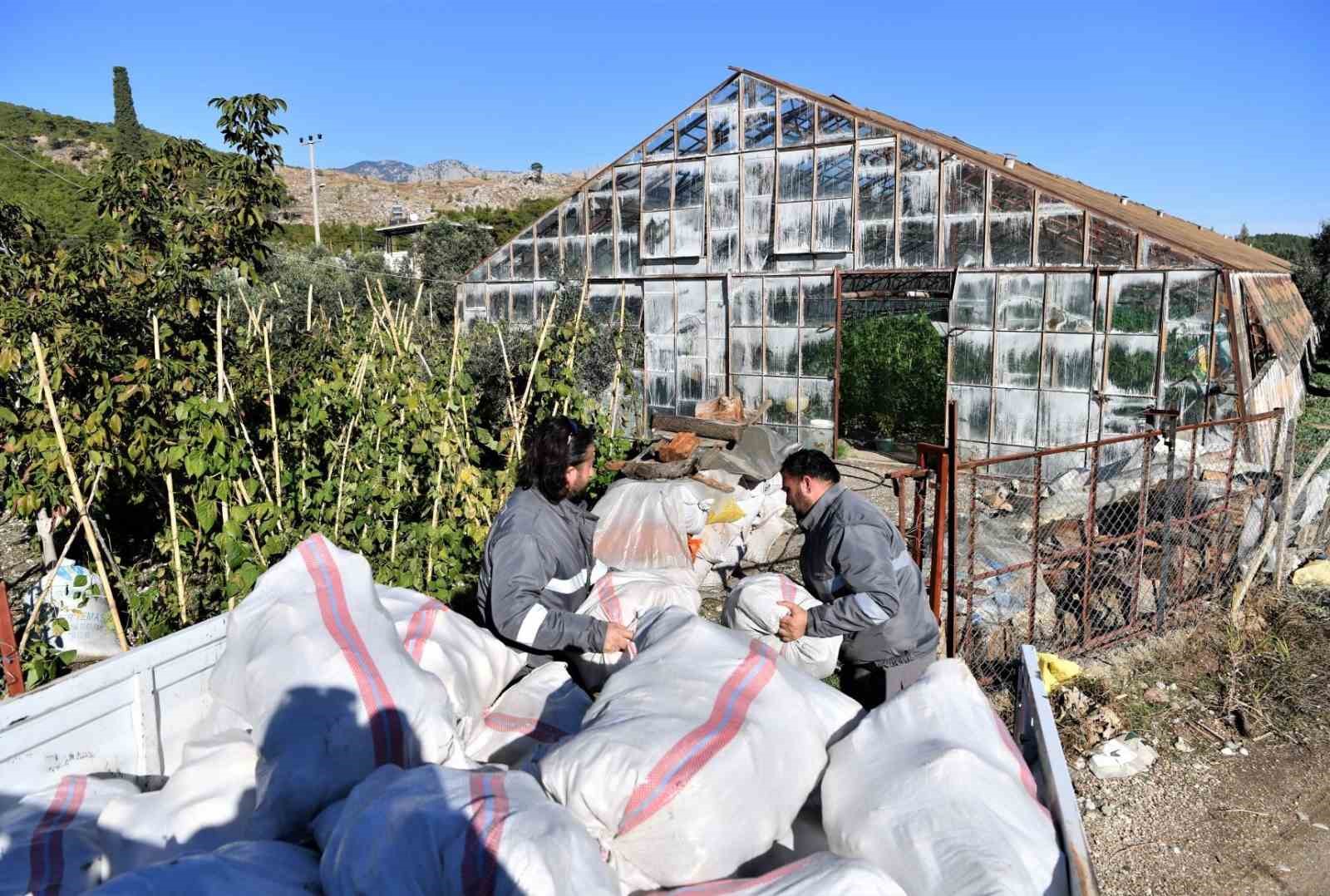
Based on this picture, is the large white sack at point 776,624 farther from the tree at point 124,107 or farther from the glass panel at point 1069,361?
the tree at point 124,107

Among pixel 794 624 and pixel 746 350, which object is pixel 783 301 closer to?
pixel 746 350

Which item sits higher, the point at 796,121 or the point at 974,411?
the point at 796,121

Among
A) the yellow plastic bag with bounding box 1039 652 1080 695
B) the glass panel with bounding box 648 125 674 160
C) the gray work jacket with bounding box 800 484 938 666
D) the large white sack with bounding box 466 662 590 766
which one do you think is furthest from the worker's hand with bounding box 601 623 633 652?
the glass panel with bounding box 648 125 674 160

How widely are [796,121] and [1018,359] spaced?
4.56 metres

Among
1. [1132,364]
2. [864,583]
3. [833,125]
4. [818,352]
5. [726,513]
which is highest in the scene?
[833,125]

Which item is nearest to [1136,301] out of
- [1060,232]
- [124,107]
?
[1060,232]

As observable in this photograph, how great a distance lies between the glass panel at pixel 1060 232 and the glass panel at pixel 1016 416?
1.71 m

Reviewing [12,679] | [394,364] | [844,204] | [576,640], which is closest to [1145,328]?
[844,204]

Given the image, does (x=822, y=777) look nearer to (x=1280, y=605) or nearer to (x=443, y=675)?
(x=443, y=675)

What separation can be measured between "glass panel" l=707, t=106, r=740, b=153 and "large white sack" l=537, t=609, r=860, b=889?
1190cm

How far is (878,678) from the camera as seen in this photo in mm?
3299

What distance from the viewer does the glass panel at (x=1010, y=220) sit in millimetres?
10945

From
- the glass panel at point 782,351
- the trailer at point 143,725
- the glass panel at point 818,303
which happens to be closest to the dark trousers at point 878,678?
the trailer at point 143,725

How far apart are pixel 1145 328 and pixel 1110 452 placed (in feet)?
5.62
